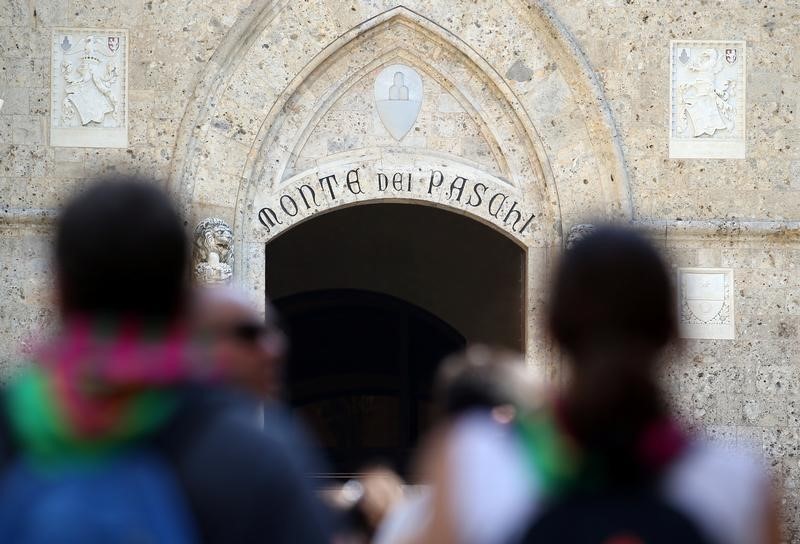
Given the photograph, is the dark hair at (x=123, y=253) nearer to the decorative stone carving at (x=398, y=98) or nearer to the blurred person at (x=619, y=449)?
the blurred person at (x=619, y=449)

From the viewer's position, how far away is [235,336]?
3.08 metres

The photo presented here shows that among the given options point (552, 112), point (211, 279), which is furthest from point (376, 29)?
point (211, 279)

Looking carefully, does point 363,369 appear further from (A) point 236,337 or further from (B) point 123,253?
(B) point 123,253

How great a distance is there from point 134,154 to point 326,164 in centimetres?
124

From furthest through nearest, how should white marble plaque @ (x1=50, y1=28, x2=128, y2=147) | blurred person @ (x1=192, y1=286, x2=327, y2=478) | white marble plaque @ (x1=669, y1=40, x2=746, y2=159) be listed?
white marble plaque @ (x1=669, y1=40, x2=746, y2=159) < white marble plaque @ (x1=50, y1=28, x2=128, y2=147) < blurred person @ (x1=192, y1=286, x2=327, y2=478)

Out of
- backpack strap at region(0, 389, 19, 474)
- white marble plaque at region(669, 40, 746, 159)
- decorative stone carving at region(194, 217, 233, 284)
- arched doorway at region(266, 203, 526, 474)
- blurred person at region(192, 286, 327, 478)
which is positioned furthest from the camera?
arched doorway at region(266, 203, 526, 474)

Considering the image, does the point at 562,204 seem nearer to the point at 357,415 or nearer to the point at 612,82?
the point at 612,82

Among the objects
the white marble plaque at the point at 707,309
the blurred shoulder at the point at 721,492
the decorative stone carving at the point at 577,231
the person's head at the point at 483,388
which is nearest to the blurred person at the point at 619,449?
the blurred shoulder at the point at 721,492

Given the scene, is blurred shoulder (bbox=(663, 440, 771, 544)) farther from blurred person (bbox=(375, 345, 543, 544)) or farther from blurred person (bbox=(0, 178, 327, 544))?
blurred person (bbox=(0, 178, 327, 544))

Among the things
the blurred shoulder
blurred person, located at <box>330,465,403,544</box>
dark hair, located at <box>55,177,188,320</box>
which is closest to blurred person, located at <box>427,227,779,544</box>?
the blurred shoulder

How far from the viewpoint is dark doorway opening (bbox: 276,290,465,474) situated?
1546 centimetres

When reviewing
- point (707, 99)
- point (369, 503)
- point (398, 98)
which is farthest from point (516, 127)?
point (369, 503)

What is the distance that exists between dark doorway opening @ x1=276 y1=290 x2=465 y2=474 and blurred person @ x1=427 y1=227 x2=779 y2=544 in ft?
41.8

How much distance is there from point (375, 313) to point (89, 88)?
19.3 ft
